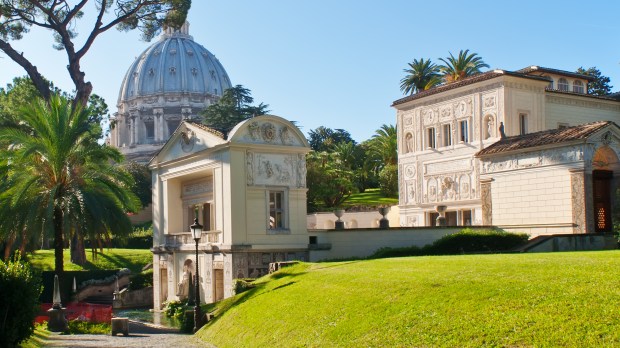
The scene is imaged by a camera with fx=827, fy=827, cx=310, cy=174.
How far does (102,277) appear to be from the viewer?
1848 inches

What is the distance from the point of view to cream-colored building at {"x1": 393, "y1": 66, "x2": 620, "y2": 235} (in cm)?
4612

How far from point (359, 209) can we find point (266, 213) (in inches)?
1204

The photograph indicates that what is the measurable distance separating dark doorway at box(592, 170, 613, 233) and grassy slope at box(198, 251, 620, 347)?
11545mm

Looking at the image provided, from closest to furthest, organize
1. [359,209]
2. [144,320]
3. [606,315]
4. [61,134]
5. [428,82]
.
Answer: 1. [606,315]
2. [61,134]
3. [144,320]
4. [359,209]
5. [428,82]

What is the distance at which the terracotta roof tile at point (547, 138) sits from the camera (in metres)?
29.5

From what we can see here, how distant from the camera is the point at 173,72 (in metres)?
154

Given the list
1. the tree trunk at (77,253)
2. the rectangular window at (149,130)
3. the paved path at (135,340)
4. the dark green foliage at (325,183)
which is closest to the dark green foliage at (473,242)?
the paved path at (135,340)

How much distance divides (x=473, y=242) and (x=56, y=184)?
15.9 meters

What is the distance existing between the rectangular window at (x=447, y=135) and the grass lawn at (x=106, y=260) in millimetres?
21574

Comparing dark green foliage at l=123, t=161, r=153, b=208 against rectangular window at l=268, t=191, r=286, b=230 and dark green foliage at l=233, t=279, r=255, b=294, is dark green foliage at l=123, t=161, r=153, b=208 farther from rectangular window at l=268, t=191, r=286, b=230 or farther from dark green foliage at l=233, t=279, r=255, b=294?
dark green foliage at l=233, t=279, r=255, b=294

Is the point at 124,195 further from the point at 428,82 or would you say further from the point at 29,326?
the point at 428,82

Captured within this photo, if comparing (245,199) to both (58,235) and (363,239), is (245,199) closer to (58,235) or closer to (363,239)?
(363,239)

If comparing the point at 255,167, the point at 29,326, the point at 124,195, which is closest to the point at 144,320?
the point at 124,195

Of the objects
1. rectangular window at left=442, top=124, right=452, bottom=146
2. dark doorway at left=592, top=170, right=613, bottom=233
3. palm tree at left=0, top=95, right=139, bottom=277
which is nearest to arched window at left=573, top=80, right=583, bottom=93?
rectangular window at left=442, top=124, right=452, bottom=146
